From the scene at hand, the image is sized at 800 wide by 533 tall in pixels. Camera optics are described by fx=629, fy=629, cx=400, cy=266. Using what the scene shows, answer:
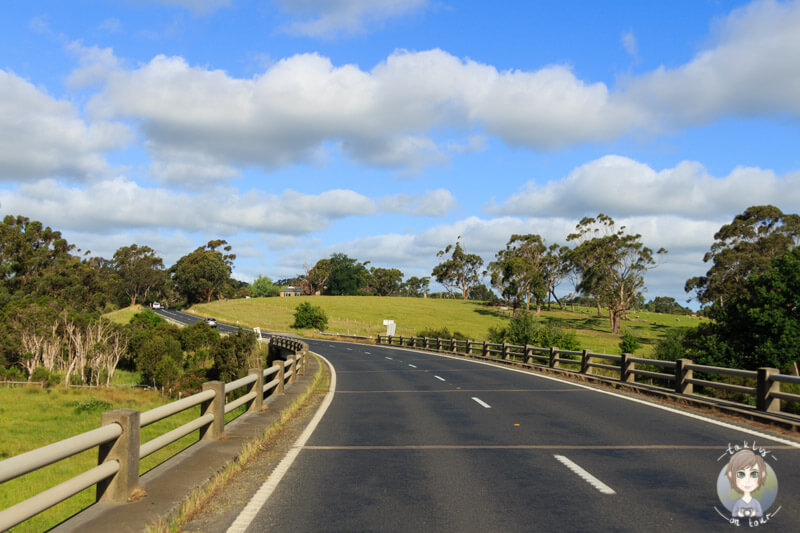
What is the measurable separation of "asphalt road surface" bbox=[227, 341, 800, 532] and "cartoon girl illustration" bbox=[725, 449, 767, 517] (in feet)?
0.51

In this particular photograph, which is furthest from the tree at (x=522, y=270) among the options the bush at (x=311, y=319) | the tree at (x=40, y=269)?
the tree at (x=40, y=269)

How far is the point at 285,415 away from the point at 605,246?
251ft

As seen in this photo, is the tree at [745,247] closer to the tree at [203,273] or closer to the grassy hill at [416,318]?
the grassy hill at [416,318]

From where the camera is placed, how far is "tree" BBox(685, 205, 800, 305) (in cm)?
5294

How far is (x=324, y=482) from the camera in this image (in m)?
7.10

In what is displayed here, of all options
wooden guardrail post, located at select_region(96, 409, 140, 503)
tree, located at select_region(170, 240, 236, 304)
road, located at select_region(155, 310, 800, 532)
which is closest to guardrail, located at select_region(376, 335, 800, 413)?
road, located at select_region(155, 310, 800, 532)

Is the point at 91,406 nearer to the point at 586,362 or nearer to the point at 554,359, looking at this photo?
the point at 554,359

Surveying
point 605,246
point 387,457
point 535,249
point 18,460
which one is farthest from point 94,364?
point 535,249

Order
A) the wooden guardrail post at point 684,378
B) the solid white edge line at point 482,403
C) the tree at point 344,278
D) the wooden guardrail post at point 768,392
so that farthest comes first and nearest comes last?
the tree at point 344,278 < the wooden guardrail post at point 684,378 < the solid white edge line at point 482,403 < the wooden guardrail post at point 768,392

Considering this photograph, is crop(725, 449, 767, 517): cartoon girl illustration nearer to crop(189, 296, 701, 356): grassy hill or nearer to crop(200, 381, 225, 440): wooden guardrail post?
crop(200, 381, 225, 440): wooden guardrail post

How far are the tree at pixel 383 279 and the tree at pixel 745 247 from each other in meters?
138

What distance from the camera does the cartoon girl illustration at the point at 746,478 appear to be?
239 inches

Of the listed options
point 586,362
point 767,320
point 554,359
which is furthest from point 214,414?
point 767,320

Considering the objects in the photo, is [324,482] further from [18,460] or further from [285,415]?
[285,415]
